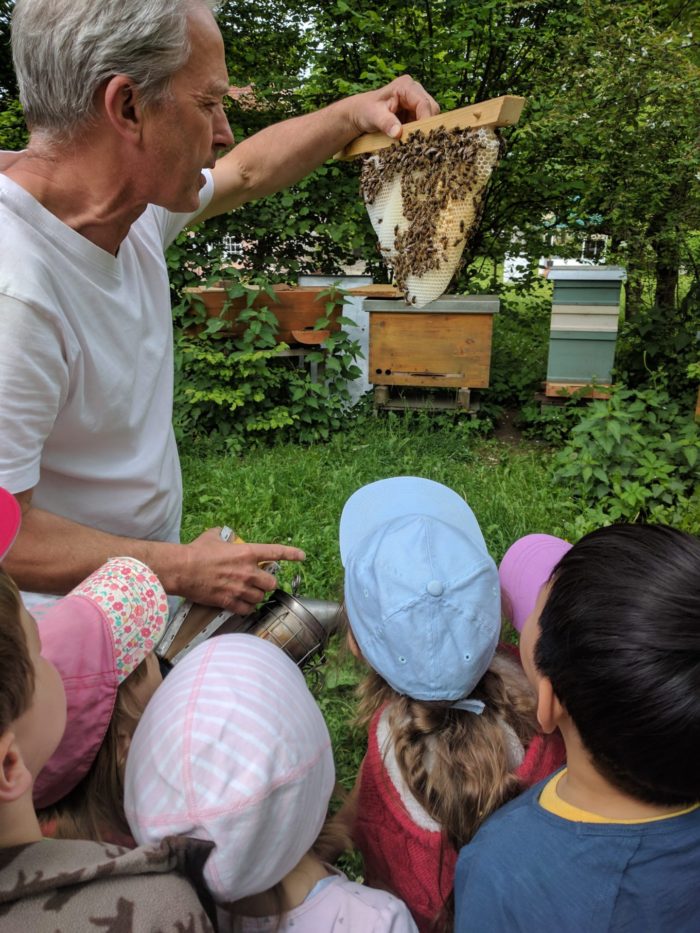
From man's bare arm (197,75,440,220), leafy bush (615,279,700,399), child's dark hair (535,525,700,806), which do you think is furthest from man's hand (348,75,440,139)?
leafy bush (615,279,700,399)

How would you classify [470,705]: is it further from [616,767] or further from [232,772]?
[232,772]

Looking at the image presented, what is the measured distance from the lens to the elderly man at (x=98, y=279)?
136 centimetres

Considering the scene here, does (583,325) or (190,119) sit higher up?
(190,119)

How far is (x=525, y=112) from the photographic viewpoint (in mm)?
5629

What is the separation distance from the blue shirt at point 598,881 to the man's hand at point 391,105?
1.81m

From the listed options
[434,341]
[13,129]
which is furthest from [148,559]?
[13,129]

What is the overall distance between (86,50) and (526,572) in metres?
1.50

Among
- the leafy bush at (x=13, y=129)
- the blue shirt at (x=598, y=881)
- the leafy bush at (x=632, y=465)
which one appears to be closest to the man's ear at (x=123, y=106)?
the blue shirt at (x=598, y=881)

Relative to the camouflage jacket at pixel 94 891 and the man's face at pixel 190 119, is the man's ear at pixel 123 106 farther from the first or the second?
the camouflage jacket at pixel 94 891

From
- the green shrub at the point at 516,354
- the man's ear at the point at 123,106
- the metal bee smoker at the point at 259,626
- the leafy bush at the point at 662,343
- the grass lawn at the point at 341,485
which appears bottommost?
the grass lawn at the point at 341,485

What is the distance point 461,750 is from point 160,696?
551 millimetres

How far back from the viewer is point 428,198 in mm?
2051

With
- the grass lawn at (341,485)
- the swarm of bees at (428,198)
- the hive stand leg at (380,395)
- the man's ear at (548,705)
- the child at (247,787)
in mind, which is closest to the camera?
the child at (247,787)

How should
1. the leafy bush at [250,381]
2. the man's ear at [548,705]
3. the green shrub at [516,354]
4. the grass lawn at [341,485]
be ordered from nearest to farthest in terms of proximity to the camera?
the man's ear at [548,705]
the grass lawn at [341,485]
the leafy bush at [250,381]
the green shrub at [516,354]
